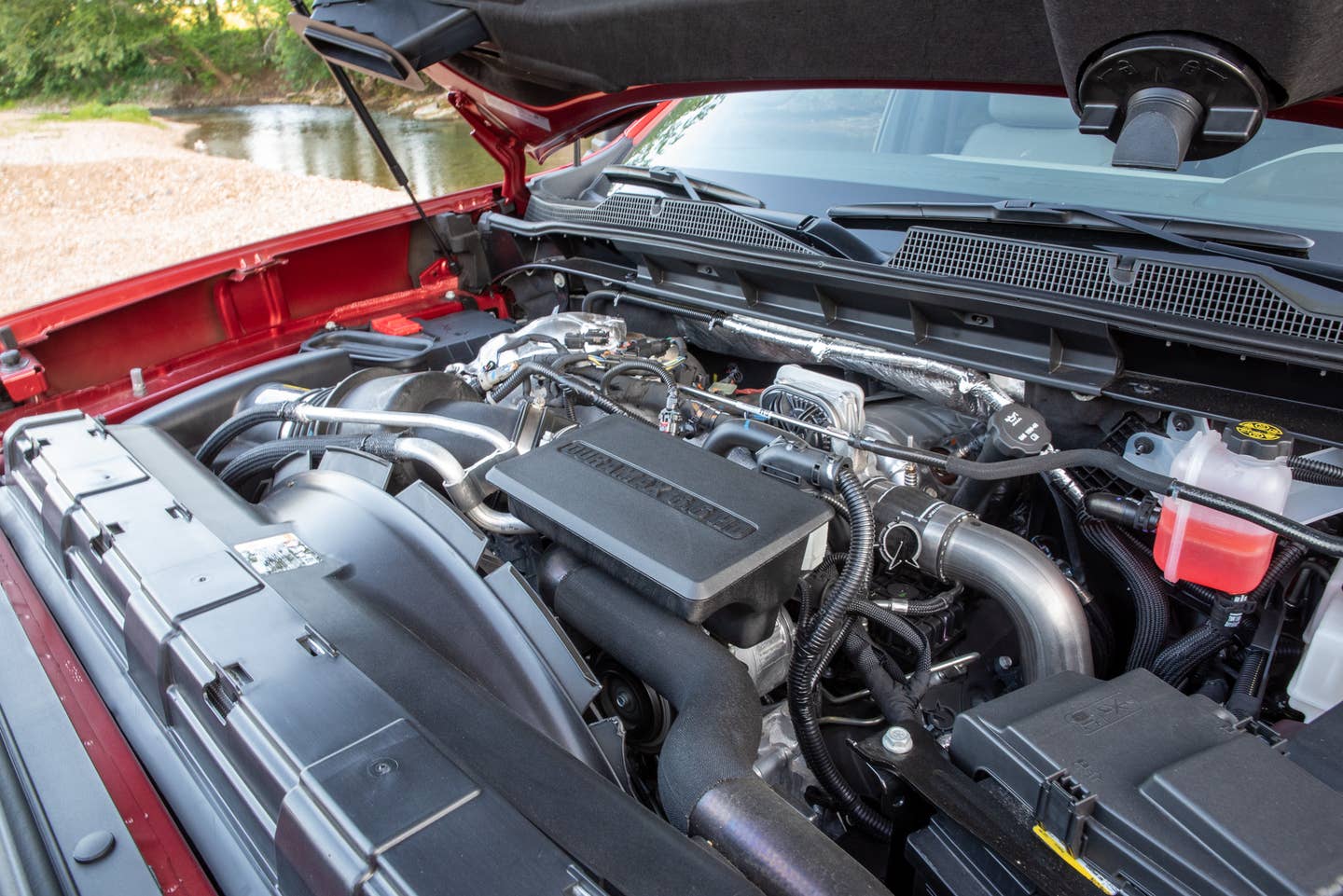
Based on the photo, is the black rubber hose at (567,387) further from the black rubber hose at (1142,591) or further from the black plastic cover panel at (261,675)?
the black rubber hose at (1142,591)

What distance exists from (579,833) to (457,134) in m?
16.9

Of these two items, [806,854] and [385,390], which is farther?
[385,390]

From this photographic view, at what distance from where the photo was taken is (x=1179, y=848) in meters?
0.72

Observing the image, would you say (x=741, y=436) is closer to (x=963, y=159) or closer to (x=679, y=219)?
(x=679, y=219)

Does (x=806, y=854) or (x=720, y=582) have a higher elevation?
(x=720, y=582)

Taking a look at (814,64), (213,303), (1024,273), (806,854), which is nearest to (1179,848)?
(806,854)

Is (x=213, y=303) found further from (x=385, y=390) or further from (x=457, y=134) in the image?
(x=457, y=134)

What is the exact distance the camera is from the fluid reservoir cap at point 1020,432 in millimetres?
1243

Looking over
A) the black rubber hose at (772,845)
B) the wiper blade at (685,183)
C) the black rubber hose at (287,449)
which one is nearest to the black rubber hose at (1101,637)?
the black rubber hose at (772,845)

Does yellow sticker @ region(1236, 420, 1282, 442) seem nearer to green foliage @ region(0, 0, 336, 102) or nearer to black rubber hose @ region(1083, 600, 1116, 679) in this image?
black rubber hose @ region(1083, 600, 1116, 679)

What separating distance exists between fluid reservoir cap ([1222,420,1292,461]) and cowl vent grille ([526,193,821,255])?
779 millimetres

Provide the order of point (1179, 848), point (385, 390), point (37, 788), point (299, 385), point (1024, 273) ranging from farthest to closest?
point (299, 385) < point (385, 390) < point (1024, 273) < point (37, 788) < point (1179, 848)

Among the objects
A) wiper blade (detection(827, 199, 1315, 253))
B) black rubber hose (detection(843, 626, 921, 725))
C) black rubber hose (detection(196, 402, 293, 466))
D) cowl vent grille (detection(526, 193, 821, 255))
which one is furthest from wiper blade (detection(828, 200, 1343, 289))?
black rubber hose (detection(196, 402, 293, 466))

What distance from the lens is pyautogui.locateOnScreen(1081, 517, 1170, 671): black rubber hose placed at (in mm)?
1239
